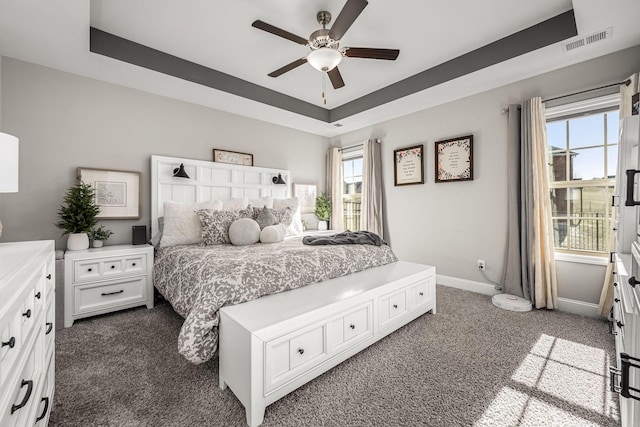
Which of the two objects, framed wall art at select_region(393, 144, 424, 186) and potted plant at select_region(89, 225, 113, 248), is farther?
framed wall art at select_region(393, 144, 424, 186)

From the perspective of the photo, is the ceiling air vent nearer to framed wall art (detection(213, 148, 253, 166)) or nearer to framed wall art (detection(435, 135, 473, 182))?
framed wall art (detection(435, 135, 473, 182))

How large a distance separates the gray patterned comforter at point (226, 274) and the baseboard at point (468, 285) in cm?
134

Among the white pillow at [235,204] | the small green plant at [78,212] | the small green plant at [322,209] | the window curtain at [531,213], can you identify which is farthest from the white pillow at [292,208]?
the window curtain at [531,213]

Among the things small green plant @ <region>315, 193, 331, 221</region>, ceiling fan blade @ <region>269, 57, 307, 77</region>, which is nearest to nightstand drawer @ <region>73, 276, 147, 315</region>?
ceiling fan blade @ <region>269, 57, 307, 77</region>

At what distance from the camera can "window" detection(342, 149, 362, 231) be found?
506 centimetres

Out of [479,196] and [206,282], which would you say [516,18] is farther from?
[206,282]

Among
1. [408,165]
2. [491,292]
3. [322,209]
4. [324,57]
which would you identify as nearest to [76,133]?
[324,57]

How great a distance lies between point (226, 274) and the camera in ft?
5.98

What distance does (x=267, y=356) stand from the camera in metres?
1.46

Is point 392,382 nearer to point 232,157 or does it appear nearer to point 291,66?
point 291,66

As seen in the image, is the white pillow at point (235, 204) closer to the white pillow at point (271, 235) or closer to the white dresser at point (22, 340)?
the white pillow at point (271, 235)

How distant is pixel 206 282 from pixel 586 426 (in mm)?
2172

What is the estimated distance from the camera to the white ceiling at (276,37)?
7.14 ft

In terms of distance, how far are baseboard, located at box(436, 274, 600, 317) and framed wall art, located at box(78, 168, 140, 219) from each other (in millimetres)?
3964
